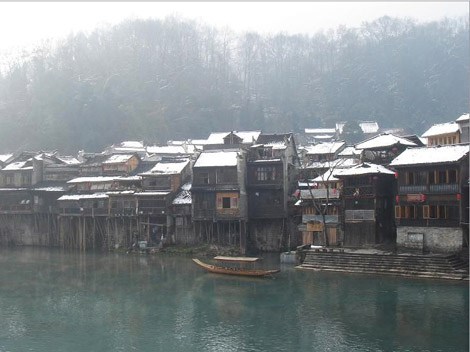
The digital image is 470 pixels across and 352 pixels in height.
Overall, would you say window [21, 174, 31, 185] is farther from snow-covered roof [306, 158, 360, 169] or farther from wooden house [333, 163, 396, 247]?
wooden house [333, 163, 396, 247]

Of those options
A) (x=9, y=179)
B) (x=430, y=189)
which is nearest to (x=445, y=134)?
(x=430, y=189)

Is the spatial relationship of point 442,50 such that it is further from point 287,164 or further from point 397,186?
point 397,186

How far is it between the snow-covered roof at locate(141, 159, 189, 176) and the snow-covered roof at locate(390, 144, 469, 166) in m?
24.1

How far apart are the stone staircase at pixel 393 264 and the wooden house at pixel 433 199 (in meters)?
2.29

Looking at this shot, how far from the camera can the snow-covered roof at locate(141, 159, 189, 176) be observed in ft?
173

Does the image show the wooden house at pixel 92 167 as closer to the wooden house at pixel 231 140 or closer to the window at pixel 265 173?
the wooden house at pixel 231 140

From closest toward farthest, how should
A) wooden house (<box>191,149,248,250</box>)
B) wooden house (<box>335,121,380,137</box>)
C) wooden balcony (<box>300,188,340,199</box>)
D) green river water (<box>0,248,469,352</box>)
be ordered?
1. green river water (<box>0,248,469,352</box>)
2. wooden balcony (<box>300,188,340,199</box>)
3. wooden house (<box>191,149,248,250</box>)
4. wooden house (<box>335,121,380,137</box>)

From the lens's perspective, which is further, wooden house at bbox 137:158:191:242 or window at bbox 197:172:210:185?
wooden house at bbox 137:158:191:242

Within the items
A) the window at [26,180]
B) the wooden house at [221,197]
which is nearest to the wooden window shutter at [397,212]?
the wooden house at [221,197]

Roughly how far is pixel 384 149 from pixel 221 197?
17223 millimetres

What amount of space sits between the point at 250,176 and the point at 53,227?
86.3 ft

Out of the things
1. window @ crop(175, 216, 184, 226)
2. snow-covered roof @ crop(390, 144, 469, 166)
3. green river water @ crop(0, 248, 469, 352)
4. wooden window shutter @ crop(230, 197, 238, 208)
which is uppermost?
Answer: snow-covered roof @ crop(390, 144, 469, 166)

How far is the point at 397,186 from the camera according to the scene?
132 ft

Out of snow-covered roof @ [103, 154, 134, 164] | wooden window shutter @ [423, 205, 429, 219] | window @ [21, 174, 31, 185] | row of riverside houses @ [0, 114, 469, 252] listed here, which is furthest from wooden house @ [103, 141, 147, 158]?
wooden window shutter @ [423, 205, 429, 219]
